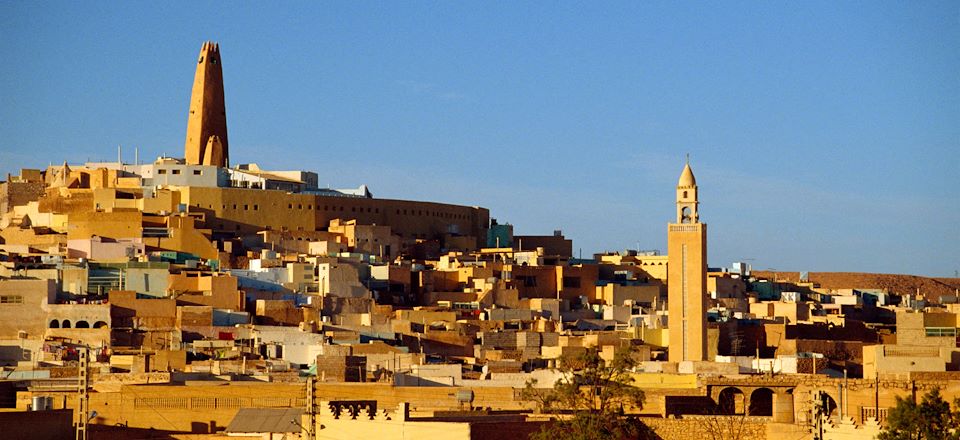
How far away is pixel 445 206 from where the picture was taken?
92.2 metres

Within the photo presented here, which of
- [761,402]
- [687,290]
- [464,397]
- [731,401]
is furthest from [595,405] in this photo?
[687,290]

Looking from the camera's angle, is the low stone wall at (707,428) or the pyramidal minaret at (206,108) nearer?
the low stone wall at (707,428)

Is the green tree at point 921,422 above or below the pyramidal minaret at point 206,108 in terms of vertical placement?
below

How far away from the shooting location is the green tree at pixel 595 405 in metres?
41.0

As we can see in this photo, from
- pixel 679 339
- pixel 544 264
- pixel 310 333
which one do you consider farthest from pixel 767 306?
pixel 310 333

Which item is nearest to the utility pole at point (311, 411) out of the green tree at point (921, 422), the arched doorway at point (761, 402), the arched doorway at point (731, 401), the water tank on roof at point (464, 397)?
the green tree at point (921, 422)

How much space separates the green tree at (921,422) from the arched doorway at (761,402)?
1362cm

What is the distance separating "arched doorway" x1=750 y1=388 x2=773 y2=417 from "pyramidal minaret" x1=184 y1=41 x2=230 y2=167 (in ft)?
131

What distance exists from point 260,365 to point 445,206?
33831mm

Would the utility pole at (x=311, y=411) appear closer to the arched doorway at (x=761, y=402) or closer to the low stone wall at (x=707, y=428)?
the low stone wall at (x=707, y=428)

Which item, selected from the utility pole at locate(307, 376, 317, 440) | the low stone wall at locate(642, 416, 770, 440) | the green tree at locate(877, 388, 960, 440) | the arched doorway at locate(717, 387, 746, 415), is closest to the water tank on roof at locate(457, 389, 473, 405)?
the arched doorway at locate(717, 387, 746, 415)

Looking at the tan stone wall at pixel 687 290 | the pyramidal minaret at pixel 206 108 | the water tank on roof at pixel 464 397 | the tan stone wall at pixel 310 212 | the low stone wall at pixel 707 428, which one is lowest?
the low stone wall at pixel 707 428

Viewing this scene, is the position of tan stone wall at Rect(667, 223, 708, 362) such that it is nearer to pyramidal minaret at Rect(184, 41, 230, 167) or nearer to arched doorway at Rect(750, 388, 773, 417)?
arched doorway at Rect(750, 388, 773, 417)

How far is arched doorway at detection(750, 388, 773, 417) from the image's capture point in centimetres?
5356
